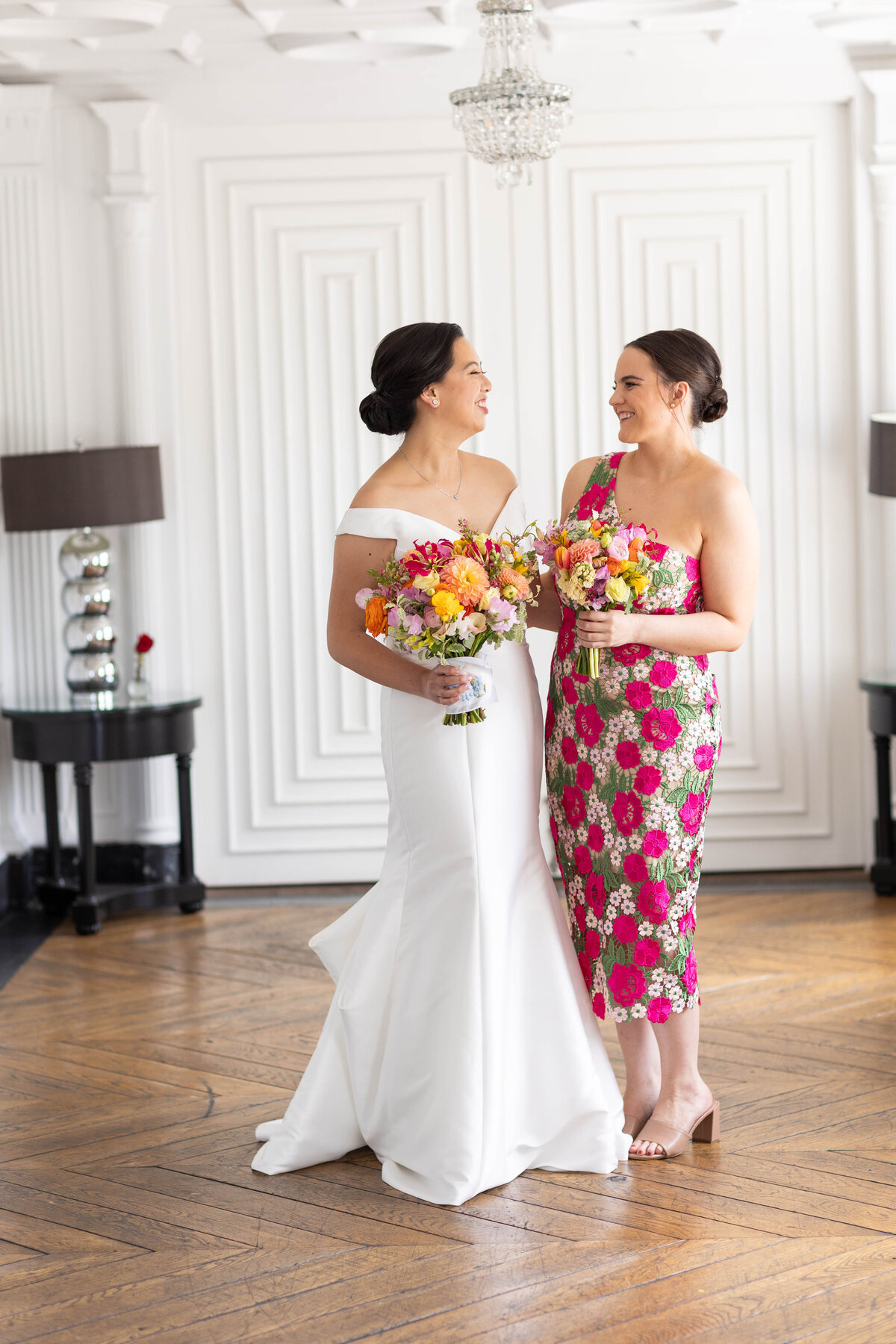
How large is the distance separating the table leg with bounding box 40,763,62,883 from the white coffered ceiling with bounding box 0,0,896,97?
2.72m

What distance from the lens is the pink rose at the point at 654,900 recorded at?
297 cm

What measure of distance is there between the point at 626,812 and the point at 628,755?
0.42 feet

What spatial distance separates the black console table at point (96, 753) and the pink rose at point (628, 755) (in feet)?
8.41

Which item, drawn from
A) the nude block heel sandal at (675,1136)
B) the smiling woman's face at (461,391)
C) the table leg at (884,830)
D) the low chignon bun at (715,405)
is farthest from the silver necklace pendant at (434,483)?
the table leg at (884,830)

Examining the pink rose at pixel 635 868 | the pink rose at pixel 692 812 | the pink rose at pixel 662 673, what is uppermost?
the pink rose at pixel 662 673

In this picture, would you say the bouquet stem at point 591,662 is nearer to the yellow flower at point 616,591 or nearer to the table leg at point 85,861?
the yellow flower at point 616,591

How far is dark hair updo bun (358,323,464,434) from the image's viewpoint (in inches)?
117

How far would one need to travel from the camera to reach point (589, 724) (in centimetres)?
300

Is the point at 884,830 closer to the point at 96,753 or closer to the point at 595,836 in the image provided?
the point at 595,836

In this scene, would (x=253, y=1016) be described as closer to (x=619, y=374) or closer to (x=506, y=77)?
(x=619, y=374)

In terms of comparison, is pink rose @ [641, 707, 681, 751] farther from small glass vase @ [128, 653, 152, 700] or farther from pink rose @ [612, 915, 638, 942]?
small glass vase @ [128, 653, 152, 700]

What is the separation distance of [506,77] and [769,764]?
9.93 ft

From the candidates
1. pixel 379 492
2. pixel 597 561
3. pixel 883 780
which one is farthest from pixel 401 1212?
pixel 883 780

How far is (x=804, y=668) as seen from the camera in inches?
222
